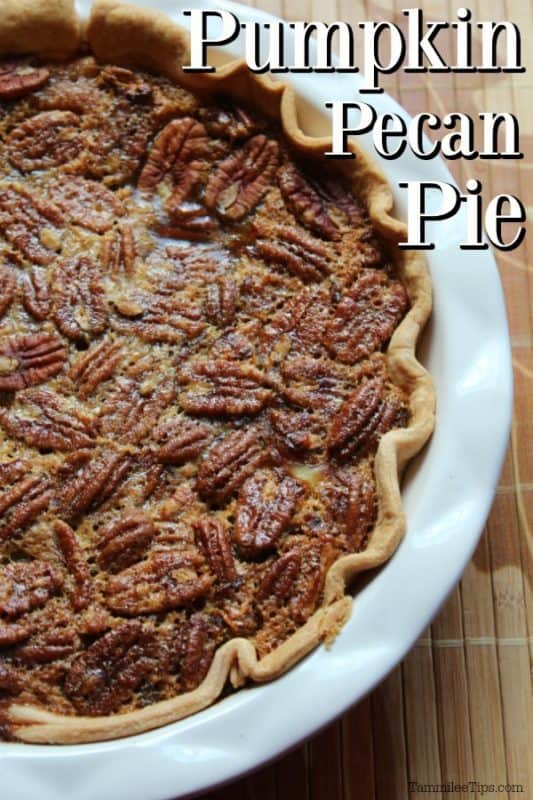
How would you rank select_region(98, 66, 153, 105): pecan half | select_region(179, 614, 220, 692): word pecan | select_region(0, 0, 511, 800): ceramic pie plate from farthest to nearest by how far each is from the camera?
select_region(98, 66, 153, 105): pecan half, select_region(179, 614, 220, 692): word pecan, select_region(0, 0, 511, 800): ceramic pie plate

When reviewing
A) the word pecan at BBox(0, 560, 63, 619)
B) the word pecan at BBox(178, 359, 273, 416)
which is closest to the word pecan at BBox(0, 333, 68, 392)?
the word pecan at BBox(178, 359, 273, 416)

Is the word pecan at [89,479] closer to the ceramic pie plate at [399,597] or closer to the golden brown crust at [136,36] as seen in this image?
the ceramic pie plate at [399,597]

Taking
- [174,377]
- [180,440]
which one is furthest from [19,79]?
[180,440]

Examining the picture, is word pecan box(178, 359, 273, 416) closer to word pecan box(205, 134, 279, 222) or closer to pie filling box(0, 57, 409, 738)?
pie filling box(0, 57, 409, 738)

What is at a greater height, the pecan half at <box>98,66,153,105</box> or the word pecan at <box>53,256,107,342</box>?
the pecan half at <box>98,66,153,105</box>

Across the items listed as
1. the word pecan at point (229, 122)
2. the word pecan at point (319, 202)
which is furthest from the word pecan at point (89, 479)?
the word pecan at point (229, 122)

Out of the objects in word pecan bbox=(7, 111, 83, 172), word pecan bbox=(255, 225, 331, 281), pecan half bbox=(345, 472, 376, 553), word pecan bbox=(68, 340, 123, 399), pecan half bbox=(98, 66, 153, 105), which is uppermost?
pecan half bbox=(98, 66, 153, 105)

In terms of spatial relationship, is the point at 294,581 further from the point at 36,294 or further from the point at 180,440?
the point at 36,294
